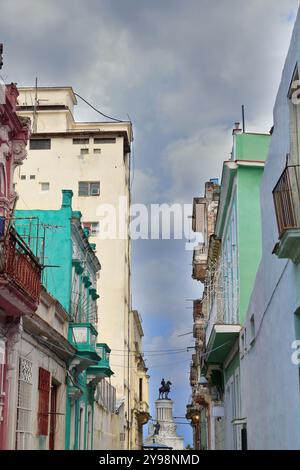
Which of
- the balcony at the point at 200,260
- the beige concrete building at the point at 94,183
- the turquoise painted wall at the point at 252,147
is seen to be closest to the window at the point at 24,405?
the turquoise painted wall at the point at 252,147

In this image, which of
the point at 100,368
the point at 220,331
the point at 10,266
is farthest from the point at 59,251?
the point at 10,266

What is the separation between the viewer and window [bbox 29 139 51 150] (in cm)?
Answer: 3934

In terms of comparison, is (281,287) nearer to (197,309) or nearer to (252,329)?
(252,329)

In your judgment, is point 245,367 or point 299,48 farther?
point 245,367

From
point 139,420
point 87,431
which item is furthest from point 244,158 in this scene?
point 139,420

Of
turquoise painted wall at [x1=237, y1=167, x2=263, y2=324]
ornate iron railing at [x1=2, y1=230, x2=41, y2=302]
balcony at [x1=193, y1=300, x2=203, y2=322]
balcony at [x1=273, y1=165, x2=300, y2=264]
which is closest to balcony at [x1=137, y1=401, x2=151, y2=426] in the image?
balcony at [x1=193, y1=300, x2=203, y2=322]

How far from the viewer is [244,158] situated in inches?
659

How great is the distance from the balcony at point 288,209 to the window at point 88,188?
30677mm

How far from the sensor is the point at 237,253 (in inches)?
655

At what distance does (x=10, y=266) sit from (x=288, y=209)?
4988 mm

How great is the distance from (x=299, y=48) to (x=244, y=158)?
859 centimetres

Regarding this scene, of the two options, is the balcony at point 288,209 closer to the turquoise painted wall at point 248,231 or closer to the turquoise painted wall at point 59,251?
the turquoise painted wall at point 248,231

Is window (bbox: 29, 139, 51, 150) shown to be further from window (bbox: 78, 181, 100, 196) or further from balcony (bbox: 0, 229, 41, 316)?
balcony (bbox: 0, 229, 41, 316)

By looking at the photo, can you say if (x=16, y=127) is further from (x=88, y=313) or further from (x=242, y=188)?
(x=88, y=313)
